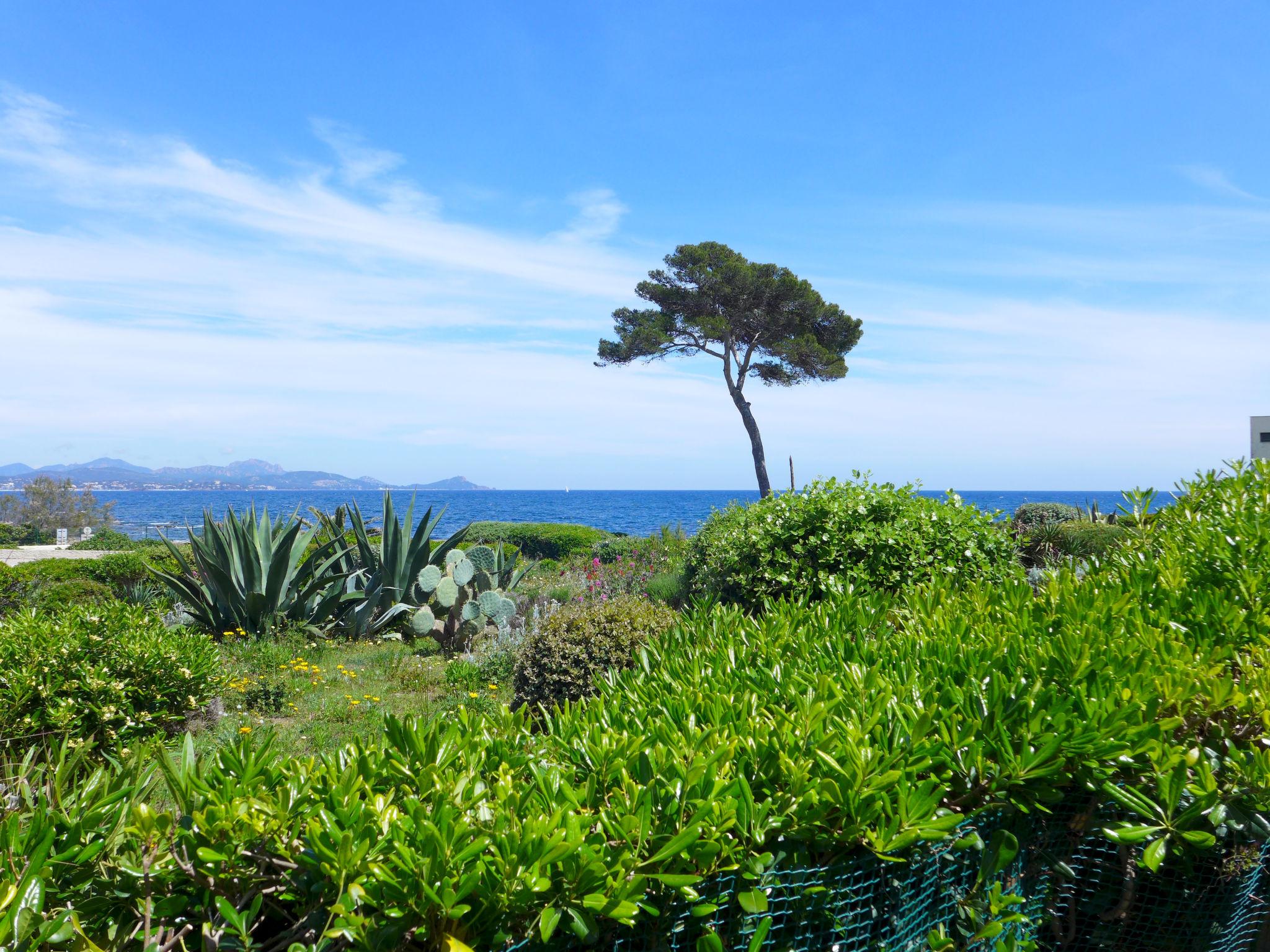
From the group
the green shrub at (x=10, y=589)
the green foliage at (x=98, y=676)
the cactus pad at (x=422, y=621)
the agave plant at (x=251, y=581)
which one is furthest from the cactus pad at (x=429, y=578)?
the green shrub at (x=10, y=589)

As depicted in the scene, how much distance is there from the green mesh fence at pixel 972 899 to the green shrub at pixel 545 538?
61.1 ft

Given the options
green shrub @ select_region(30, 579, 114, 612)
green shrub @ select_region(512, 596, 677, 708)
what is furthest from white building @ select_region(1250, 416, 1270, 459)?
green shrub @ select_region(30, 579, 114, 612)

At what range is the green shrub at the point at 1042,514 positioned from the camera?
20250mm

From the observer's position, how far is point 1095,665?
8.14ft

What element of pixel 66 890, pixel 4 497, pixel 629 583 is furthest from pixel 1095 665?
pixel 4 497

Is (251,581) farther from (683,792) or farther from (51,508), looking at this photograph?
(51,508)

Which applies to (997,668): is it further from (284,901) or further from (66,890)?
(66,890)

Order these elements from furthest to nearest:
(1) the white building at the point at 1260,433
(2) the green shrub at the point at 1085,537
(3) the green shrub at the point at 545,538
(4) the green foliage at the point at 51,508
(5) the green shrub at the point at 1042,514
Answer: (4) the green foliage at the point at 51,508, (1) the white building at the point at 1260,433, (3) the green shrub at the point at 545,538, (5) the green shrub at the point at 1042,514, (2) the green shrub at the point at 1085,537

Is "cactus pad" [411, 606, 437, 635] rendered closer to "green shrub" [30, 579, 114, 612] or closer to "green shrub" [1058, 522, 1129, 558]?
"green shrub" [30, 579, 114, 612]

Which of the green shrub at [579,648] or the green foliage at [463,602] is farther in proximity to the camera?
the green foliage at [463,602]

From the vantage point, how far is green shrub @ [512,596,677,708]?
612 centimetres

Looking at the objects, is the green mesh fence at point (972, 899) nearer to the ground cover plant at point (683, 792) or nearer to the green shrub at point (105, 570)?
the ground cover plant at point (683, 792)

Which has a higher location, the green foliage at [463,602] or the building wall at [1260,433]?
the building wall at [1260,433]

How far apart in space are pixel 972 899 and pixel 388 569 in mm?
8621
